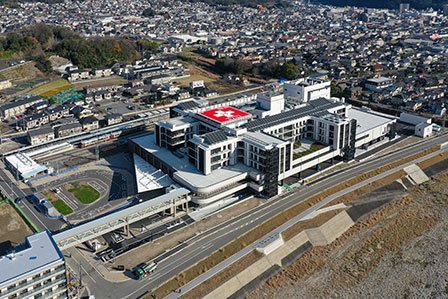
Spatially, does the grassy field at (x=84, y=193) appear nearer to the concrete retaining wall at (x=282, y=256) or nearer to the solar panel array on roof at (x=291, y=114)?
the solar panel array on roof at (x=291, y=114)

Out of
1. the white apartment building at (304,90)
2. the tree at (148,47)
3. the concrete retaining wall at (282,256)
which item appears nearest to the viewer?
the concrete retaining wall at (282,256)

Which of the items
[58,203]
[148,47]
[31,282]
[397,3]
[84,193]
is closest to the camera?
[31,282]

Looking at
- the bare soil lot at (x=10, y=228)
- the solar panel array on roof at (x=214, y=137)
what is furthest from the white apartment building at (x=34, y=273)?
the solar panel array on roof at (x=214, y=137)

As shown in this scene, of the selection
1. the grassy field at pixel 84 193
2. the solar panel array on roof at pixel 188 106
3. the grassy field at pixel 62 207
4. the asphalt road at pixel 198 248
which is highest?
the solar panel array on roof at pixel 188 106

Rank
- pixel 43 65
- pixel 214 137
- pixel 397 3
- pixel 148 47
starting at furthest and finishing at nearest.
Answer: pixel 397 3, pixel 148 47, pixel 43 65, pixel 214 137

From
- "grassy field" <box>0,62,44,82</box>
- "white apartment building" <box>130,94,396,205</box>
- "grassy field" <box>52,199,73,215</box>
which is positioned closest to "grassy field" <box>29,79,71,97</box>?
"grassy field" <box>0,62,44,82</box>

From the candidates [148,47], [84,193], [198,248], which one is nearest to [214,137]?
[198,248]

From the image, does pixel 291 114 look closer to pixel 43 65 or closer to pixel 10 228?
pixel 10 228
